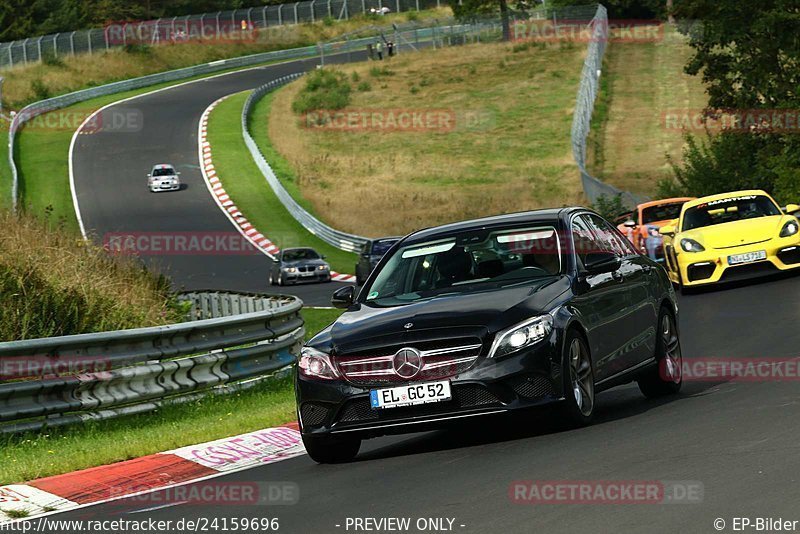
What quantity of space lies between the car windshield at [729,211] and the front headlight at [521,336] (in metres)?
13.8

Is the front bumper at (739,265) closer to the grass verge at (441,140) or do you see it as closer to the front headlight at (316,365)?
the front headlight at (316,365)

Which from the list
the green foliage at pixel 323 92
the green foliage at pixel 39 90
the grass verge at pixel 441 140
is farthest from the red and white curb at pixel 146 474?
the green foliage at pixel 39 90

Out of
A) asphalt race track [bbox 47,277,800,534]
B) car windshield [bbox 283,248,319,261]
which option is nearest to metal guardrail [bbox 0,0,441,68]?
car windshield [bbox 283,248,319,261]

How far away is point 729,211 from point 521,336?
14.4 meters

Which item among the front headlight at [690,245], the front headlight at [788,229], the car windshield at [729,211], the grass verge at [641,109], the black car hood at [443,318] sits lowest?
the grass verge at [641,109]

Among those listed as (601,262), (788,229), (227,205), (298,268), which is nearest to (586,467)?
(601,262)

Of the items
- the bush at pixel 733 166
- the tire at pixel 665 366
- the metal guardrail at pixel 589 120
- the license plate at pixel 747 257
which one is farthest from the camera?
the metal guardrail at pixel 589 120

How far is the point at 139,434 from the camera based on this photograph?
11984mm

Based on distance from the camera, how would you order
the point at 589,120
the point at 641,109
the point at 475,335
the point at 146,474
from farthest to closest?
the point at 641,109 → the point at 589,120 → the point at 146,474 → the point at 475,335

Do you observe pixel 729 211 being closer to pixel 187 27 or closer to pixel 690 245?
pixel 690 245

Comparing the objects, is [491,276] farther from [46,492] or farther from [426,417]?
[46,492]

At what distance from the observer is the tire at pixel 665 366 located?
11.5 metres

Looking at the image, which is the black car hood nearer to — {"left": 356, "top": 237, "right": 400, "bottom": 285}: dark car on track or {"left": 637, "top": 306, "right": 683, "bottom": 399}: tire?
{"left": 637, "top": 306, "right": 683, "bottom": 399}: tire

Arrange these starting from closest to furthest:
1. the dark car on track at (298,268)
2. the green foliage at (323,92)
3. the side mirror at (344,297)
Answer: the side mirror at (344,297) < the dark car on track at (298,268) < the green foliage at (323,92)
